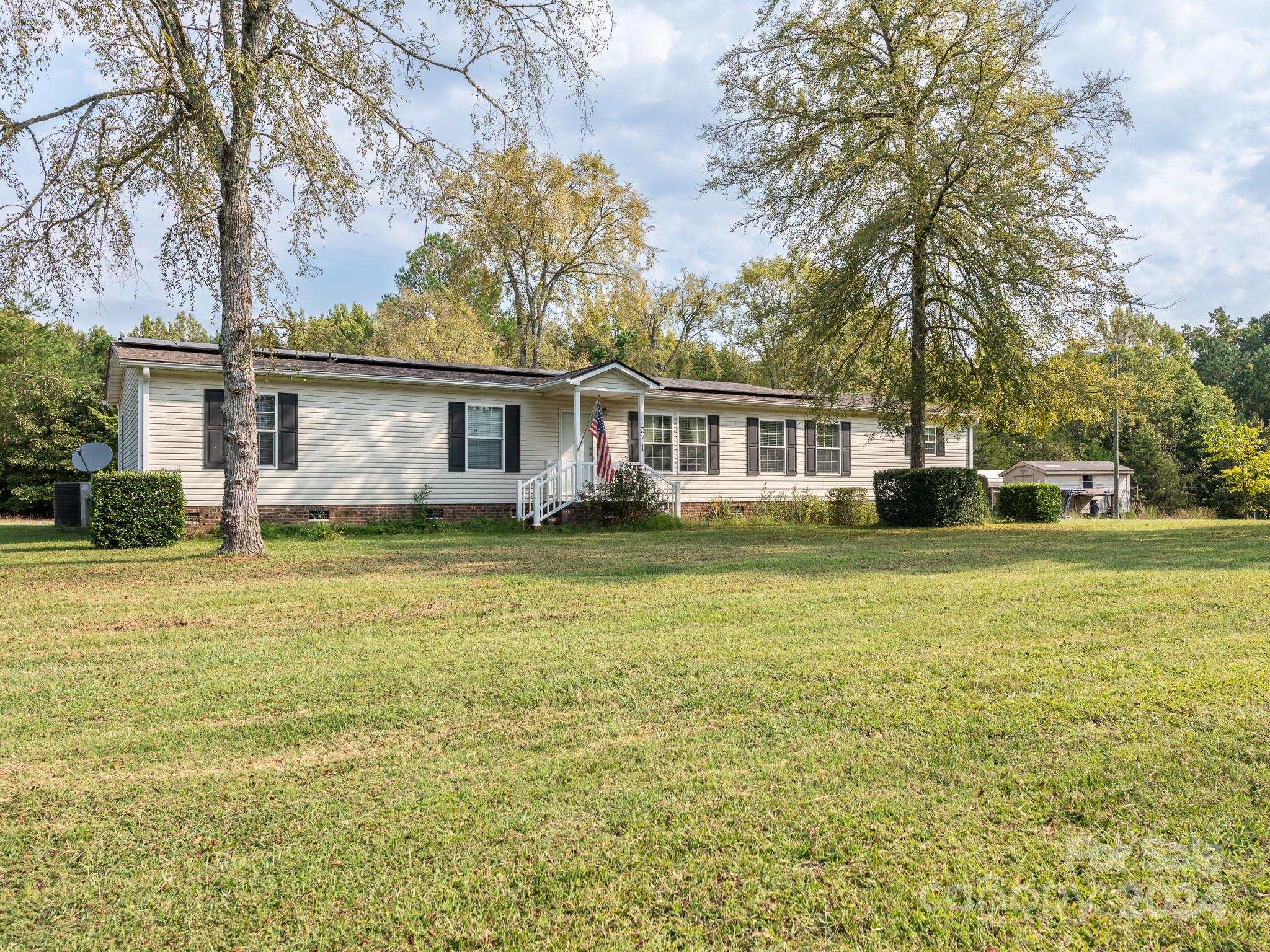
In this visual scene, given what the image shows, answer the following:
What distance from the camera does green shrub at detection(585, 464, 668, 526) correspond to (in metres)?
15.8

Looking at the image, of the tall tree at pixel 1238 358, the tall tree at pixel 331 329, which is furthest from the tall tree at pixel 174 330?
the tall tree at pixel 1238 358

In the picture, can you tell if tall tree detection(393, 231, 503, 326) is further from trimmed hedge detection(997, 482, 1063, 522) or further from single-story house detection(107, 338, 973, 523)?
trimmed hedge detection(997, 482, 1063, 522)

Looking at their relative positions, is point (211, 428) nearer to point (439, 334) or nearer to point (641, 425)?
point (641, 425)

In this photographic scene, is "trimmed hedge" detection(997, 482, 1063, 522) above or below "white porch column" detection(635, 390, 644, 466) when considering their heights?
below

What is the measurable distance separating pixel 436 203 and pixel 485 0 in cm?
277

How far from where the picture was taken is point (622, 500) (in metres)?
15.8

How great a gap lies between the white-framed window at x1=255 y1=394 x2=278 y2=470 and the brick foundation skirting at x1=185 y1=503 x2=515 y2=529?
833 millimetres

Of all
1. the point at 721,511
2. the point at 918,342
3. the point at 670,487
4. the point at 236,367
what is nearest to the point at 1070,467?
the point at 721,511

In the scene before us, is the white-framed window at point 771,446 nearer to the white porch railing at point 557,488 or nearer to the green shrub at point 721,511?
the green shrub at point 721,511

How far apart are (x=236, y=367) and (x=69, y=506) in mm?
10519

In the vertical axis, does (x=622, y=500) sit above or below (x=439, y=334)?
below

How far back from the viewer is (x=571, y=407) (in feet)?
57.3

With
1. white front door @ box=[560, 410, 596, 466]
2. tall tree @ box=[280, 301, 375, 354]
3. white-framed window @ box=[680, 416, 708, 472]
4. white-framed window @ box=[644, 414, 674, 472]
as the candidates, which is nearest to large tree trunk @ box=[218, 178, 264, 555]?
tall tree @ box=[280, 301, 375, 354]

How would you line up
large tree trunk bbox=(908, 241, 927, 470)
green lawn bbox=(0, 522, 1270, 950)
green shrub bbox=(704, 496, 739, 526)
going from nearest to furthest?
green lawn bbox=(0, 522, 1270, 950)
large tree trunk bbox=(908, 241, 927, 470)
green shrub bbox=(704, 496, 739, 526)
